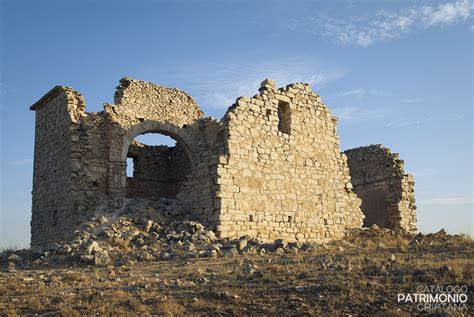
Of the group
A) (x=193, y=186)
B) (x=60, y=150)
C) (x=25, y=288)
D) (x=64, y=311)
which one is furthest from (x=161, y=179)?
(x=64, y=311)

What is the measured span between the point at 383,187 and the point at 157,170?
8968 millimetres

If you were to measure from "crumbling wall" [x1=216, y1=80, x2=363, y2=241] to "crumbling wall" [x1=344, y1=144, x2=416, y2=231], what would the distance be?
3.25m

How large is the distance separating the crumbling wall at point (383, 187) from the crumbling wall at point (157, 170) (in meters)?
6.99

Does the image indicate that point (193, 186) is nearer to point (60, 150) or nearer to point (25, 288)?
point (60, 150)

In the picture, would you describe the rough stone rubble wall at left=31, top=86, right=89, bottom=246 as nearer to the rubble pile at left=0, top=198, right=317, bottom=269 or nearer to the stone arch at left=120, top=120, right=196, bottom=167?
the stone arch at left=120, top=120, right=196, bottom=167

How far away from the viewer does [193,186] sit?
12.6 meters

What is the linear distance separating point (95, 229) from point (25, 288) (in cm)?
443

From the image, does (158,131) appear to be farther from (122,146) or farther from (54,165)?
(54,165)

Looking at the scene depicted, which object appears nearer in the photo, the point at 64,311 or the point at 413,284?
the point at 64,311

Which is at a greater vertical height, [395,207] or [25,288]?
[395,207]

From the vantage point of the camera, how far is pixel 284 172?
13.4 metres

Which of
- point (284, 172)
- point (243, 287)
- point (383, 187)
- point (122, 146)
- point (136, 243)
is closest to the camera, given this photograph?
point (243, 287)

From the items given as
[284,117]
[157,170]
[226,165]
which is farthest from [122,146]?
[284,117]

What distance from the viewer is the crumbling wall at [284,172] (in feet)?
39.8
